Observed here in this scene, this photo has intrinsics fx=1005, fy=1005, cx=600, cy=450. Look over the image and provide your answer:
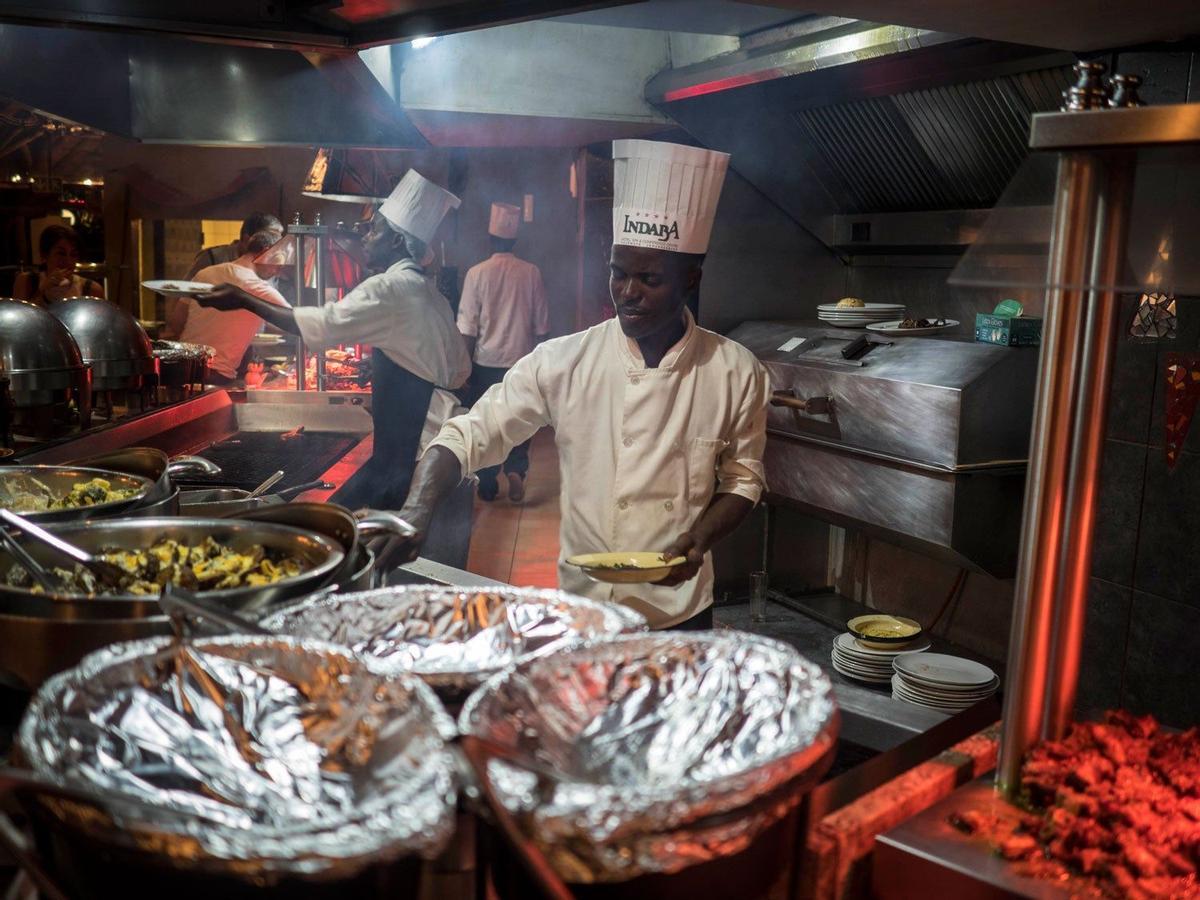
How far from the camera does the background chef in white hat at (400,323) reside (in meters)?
5.09

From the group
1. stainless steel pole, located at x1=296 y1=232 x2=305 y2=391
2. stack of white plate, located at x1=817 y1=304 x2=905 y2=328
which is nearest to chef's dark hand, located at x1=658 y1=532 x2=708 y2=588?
stack of white plate, located at x1=817 y1=304 x2=905 y2=328

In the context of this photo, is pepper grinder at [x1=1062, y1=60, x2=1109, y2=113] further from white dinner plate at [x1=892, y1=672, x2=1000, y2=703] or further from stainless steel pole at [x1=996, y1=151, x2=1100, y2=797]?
white dinner plate at [x1=892, y1=672, x2=1000, y2=703]

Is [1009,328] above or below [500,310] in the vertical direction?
above

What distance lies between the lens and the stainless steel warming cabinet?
3.70 metres

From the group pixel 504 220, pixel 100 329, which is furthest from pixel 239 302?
pixel 504 220

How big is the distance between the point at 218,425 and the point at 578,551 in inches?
Answer: 96.5

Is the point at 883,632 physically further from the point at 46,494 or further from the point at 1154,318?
the point at 46,494

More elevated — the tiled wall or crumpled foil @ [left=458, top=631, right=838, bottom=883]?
crumpled foil @ [left=458, top=631, right=838, bottom=883]

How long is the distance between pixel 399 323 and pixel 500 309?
3248 millimetres

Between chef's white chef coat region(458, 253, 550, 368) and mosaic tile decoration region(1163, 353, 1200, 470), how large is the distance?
5827 millimetres

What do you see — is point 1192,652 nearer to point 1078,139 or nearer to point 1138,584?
point 1138,584

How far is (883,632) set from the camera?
13.0 ft

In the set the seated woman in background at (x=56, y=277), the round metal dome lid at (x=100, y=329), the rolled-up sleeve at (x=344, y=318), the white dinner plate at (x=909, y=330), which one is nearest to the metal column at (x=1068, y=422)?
the white dinner plate at (x=909, y=330)

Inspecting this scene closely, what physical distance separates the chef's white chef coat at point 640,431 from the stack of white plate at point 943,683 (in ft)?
3.24
